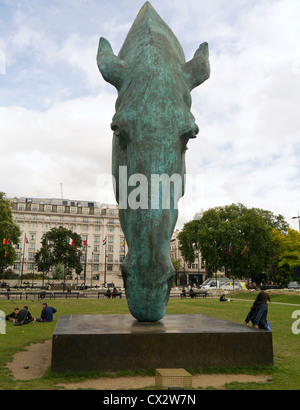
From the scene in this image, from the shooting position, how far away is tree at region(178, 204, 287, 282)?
187 ft

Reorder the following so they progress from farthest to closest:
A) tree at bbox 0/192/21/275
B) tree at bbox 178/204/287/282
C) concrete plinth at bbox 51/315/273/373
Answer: tree at bbox 178/204/287/282
tree at bbox 0/192/21/275
concrete plinth at bbox 51/315/273/373

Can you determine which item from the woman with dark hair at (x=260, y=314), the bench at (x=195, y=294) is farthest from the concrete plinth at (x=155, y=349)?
the bench at (x=195, y=294)

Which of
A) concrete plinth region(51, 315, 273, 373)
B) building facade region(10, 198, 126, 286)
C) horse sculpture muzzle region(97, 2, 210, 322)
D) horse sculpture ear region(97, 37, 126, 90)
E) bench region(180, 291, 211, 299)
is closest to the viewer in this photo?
horse sculpture muzzle region(97, 2, 210, 322)

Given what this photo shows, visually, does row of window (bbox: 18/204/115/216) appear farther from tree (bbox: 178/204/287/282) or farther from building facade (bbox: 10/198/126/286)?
tree (bbox: 178/204/287/282)

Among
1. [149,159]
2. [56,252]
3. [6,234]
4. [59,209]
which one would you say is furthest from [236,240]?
[149,159]

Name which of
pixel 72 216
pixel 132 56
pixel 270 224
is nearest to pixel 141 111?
pixel 132 56

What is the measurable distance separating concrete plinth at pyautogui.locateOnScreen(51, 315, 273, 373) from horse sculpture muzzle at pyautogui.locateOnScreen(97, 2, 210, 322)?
45 cm

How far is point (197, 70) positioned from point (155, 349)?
4.68 meters

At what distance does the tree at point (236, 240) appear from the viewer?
5697 cm

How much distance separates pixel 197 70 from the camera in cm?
629

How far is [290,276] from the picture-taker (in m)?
55.5

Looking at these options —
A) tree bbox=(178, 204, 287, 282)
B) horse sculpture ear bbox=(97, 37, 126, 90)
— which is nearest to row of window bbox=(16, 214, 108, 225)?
tree bbox=(178, 204, 287, 282)

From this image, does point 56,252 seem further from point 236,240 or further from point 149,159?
point 149,159
